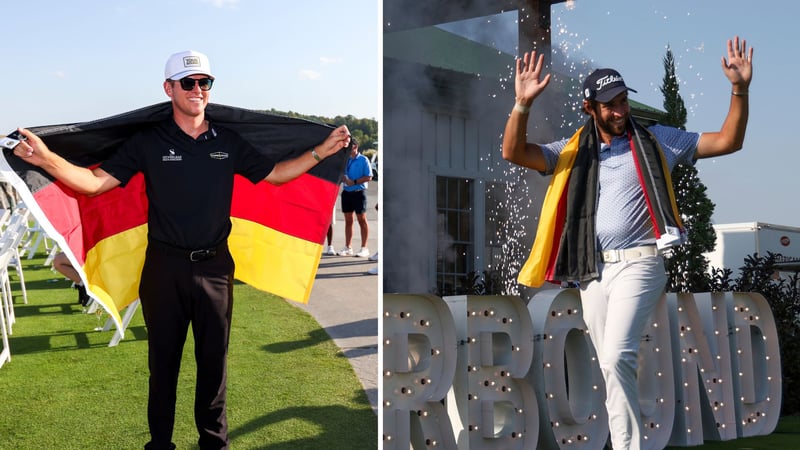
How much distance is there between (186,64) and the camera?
3.85 metres

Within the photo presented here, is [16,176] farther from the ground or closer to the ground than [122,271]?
farther from the ground

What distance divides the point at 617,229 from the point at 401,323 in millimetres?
1087

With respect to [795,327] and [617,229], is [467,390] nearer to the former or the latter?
[617,229]

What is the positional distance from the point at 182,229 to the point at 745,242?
6.53 m

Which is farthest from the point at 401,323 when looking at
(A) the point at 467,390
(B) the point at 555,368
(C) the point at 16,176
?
(C) the point at 16,176

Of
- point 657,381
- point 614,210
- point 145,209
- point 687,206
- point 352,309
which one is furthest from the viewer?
point 687,206

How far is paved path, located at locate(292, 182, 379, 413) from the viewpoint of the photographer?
21.4 feet

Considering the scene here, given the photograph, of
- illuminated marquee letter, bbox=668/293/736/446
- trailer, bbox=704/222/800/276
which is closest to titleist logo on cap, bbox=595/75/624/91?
illuminated marquee letter, bbox=668/293/736/446

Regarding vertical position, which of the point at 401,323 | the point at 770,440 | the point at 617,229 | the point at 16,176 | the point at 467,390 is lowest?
the point at 770,440

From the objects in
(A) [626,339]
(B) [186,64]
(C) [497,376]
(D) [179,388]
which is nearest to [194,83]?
(B) [186,64]

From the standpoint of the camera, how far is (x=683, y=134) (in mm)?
4020

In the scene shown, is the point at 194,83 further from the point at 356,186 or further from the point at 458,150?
the point at 356,186

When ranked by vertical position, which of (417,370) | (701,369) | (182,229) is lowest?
(701,369)

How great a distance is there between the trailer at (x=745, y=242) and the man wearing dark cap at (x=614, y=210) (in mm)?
5122
